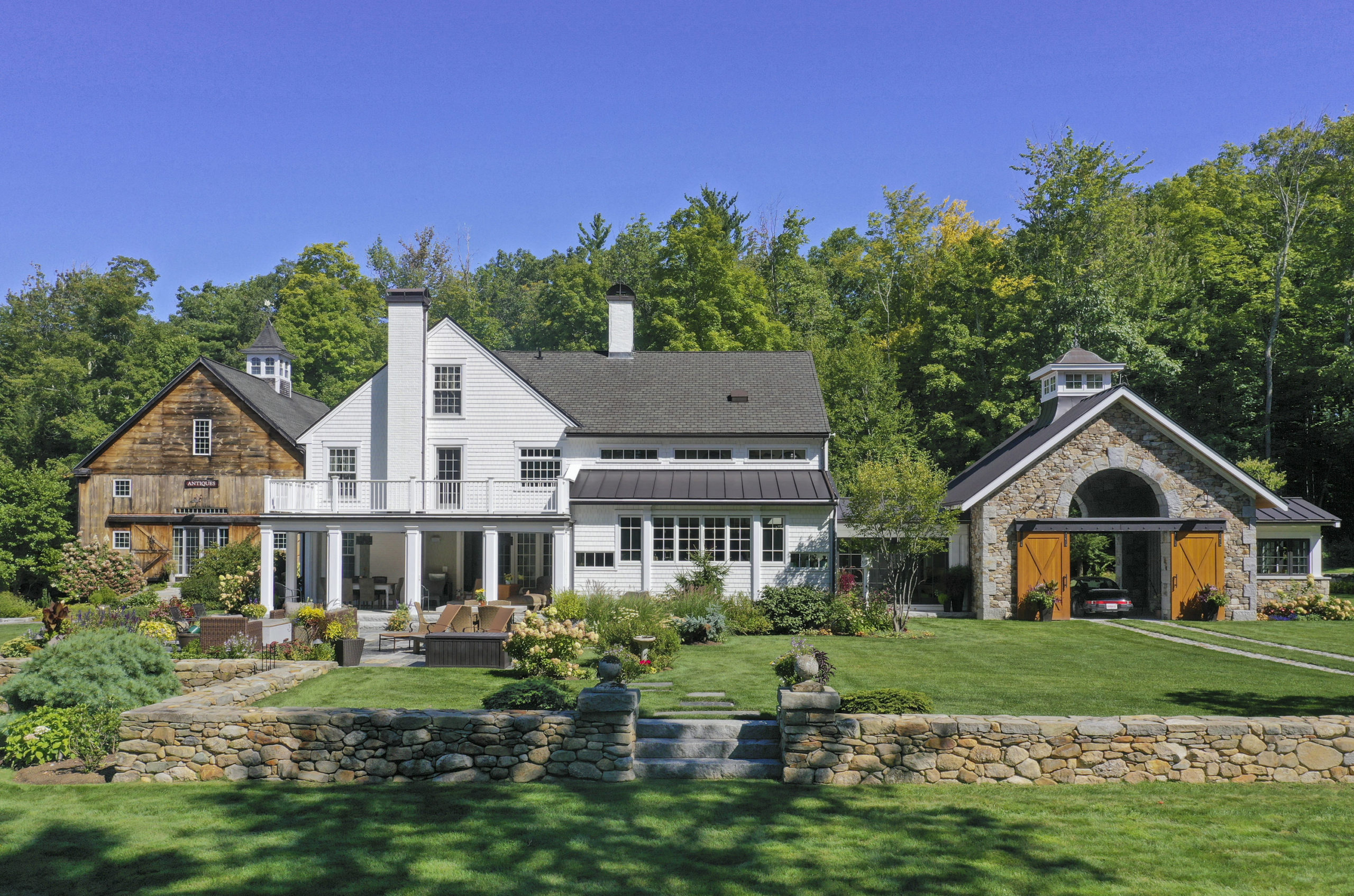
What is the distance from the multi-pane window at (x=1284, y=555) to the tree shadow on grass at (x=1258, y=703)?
53.1 ft

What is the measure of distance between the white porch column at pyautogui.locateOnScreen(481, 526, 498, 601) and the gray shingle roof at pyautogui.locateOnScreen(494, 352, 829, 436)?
423 centimetres

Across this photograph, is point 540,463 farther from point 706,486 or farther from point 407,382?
point 706,486

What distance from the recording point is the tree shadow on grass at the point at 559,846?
7234 millimetres

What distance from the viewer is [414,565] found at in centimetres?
2461

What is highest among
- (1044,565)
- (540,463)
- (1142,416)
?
(1142,416)

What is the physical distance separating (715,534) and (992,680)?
11609 mm

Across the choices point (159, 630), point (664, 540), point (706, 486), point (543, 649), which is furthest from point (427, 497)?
point (543, 649)

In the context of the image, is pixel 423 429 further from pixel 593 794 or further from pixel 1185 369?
pixel 1185 369

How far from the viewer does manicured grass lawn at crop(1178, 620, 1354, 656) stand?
19.6 metres

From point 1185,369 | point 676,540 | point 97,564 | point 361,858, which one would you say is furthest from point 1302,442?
point 97,564

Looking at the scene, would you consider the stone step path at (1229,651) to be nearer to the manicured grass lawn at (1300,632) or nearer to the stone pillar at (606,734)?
the manicured grass lawn at (1300,632)

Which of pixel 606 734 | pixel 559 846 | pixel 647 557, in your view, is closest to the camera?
pixel 559 846

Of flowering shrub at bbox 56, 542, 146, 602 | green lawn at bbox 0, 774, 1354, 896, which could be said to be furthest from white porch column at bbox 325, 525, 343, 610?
green lawn at bbox 0, 774, 1354, 896

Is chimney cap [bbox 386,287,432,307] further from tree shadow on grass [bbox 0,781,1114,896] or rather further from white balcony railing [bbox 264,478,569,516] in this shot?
tree shadow on grass [bbox 0,781,1114,896]
